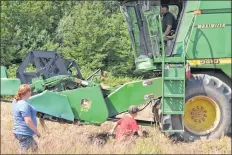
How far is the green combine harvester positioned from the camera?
7125mm

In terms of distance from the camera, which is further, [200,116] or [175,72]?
[200,116]

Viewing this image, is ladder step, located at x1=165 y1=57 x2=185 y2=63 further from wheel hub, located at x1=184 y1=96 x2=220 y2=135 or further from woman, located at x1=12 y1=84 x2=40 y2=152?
woman, located at x1=12 y1=84 x2=40 y2=152

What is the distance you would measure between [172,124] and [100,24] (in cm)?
3234

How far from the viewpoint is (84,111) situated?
731cm

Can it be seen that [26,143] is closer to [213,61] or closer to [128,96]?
[128,96]

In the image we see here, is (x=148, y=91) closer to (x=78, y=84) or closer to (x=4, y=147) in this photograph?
(x=78, y=84)

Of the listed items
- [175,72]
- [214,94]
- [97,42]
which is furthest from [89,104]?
[97,42]

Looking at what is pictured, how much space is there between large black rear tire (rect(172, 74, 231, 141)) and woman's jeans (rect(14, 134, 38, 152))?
8.59 feet

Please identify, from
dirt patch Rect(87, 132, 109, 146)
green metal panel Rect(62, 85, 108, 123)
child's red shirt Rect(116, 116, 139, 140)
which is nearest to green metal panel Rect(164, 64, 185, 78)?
child's red shirt Rect(116, 116, 139, 140)

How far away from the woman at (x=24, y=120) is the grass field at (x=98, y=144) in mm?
142

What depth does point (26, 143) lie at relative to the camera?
5727 millimetres

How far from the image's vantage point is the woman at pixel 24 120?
5.62 metres

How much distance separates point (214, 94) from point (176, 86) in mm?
683

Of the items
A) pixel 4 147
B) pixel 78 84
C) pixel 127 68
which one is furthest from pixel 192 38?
pixel 127 68
